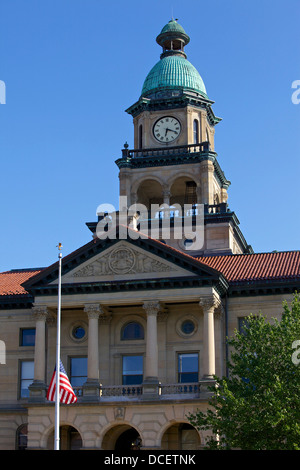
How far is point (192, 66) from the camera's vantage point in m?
73.9

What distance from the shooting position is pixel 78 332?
187 ft

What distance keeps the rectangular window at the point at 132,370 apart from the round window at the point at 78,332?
304 centimetres

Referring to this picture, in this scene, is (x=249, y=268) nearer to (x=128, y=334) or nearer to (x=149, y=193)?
(x=128, y=334)

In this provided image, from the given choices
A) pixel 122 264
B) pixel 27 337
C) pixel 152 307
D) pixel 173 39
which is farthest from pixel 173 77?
pixel 152 307

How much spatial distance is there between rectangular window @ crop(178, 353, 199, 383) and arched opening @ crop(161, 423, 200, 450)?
2.62m

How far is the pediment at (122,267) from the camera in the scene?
54.0 metres

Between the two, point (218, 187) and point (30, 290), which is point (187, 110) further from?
point (30, 290)

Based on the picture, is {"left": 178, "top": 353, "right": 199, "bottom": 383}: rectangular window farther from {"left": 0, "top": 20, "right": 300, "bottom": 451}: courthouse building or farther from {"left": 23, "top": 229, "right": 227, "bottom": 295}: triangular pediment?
{"left": 23, "top": 229, "right": 227, "bottom": 295}: triangular pediment

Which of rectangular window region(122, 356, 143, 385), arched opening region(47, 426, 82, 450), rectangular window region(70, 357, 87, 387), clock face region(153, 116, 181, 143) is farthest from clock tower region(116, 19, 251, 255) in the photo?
arched opening region(47, 426, 82, 450)

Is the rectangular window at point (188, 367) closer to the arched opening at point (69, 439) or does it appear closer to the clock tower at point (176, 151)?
the arched opening at point (69, 439)

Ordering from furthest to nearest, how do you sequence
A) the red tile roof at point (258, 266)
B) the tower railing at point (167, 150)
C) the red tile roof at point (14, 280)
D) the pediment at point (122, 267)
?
1. the tower railing at point (167, 150)
2. the red tile roof at point (14, 280)
3. the red tile roof at point (258, 266)
4. the pediment at point (122, 267)

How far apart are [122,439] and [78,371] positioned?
4.81 m

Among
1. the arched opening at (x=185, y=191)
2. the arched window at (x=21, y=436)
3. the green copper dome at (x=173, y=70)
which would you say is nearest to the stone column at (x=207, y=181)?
the arched opening at (x=185, y=191)
